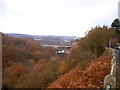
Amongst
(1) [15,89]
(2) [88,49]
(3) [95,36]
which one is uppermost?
(3) [95,36]

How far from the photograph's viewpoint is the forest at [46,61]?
13595 millimetres

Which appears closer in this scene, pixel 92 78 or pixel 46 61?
pixel 92 78

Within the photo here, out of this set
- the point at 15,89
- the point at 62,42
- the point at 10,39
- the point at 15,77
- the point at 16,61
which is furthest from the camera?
the point at 62,42

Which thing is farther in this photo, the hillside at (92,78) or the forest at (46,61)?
the forest at (46,61)

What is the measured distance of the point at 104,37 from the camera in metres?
14.1

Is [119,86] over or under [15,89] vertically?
over

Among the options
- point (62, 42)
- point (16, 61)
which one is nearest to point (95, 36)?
point (16, 61)

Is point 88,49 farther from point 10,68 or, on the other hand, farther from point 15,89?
point 10,68

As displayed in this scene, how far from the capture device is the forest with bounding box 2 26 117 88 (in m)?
13.6

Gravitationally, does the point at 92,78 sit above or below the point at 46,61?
above

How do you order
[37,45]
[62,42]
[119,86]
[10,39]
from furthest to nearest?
1. [62,42]
2. [37,45]
3. [10,39]
4. [119,86]

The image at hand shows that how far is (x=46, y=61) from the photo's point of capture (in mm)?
32156

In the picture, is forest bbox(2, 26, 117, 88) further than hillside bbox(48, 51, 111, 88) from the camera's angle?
Yes

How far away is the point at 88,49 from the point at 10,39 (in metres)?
23.2
